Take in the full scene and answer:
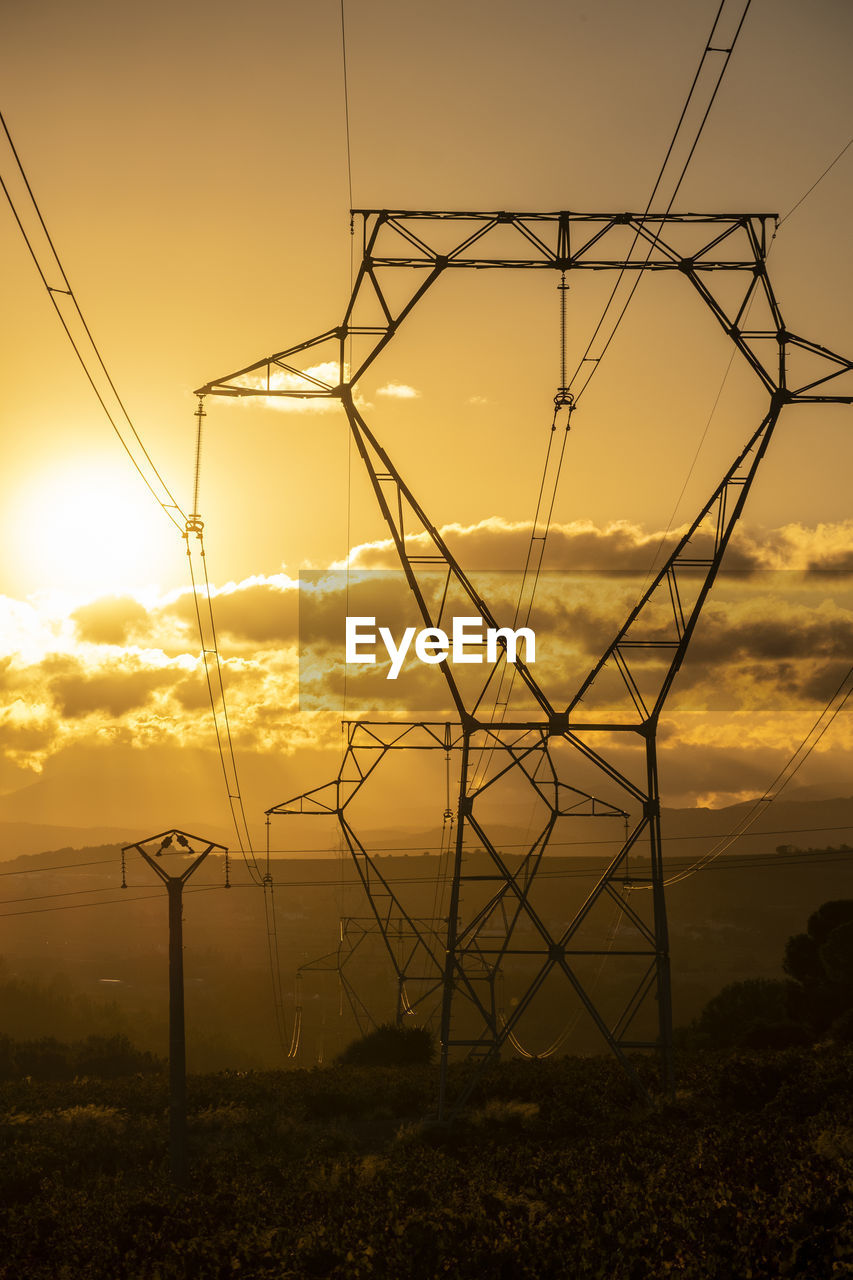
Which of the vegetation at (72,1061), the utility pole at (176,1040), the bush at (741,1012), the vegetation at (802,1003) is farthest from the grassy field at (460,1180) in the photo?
the vegetation at (72,1061)

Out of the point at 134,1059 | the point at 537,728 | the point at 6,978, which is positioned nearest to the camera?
the point at 537,728

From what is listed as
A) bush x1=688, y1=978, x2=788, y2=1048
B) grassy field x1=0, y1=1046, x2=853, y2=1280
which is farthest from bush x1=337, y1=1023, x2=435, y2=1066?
bush x1=688, y1=978, x2=788, y2=1048

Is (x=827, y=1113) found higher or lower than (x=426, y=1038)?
higher

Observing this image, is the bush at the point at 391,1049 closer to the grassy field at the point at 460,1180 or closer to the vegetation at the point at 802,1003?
the grassy field at the point at 460,1180

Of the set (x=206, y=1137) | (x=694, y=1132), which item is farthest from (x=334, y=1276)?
(x=206, y=1137)

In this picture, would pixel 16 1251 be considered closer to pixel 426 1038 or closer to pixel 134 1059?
pixel 426 1038

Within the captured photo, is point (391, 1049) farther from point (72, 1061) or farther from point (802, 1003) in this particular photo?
point (72, 1061)

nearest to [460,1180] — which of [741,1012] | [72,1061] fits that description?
[741,1012]
